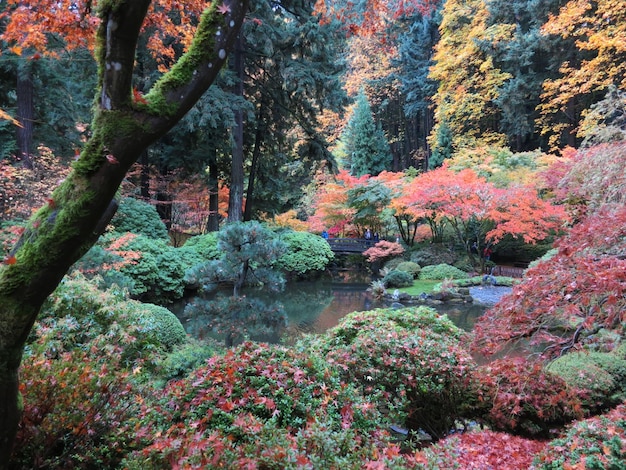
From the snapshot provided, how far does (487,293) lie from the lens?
39.0ft

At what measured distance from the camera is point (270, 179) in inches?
623

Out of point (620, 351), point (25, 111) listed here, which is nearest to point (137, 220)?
point (25, 111)

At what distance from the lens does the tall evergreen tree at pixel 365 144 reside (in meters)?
24.6

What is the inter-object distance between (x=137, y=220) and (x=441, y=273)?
10.4m

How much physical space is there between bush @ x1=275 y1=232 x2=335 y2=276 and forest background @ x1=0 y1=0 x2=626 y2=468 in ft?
7.57

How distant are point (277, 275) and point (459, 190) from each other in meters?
9.41

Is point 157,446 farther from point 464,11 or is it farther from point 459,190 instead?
point 464,11

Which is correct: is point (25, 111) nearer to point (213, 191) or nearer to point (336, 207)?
point (213, 191)

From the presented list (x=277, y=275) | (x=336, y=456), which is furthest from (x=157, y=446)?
(x=277, y=275)

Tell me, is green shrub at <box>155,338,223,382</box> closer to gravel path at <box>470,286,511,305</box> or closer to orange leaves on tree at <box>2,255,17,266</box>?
orange leaves on tree at <box>2,255,17,266</box>

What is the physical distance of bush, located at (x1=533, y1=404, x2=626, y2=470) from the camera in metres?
2.07

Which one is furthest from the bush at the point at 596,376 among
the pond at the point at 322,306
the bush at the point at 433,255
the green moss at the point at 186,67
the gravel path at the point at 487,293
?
the bush at the point at 433,255

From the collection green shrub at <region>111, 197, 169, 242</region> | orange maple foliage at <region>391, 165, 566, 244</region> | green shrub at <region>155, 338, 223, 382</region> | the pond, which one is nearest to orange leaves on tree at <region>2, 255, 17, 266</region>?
green shrub at <region>155, 338, 223, 382</region>

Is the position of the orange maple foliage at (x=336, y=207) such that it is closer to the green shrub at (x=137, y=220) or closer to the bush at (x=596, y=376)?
the green shrub at (x=137, y=220)
